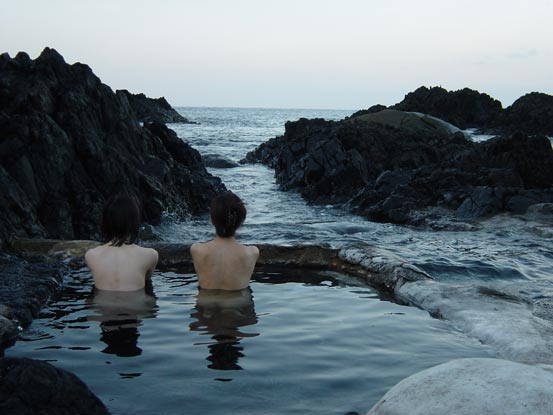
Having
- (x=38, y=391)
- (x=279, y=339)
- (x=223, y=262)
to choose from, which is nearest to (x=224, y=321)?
(x=279, y=339)

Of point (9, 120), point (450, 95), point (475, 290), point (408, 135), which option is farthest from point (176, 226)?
point (450, 95)

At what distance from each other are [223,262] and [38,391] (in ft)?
11.6

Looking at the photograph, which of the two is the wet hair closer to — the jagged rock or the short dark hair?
the short dark hair

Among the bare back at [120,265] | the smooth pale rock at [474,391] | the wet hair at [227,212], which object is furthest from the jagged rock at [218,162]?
the smooth pale rock at [474,391]

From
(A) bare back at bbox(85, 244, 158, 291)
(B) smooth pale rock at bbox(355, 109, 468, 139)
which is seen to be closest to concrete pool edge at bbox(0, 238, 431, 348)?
(A) bare back at bbox(85, 244, 158, 291)

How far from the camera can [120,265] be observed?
21.4ft

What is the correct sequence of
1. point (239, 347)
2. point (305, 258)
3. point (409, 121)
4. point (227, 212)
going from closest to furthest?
point (239, 347)
point (227, 212)
point (305, 258)
point (409, 121)

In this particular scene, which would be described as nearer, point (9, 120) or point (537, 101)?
point (9, 120)

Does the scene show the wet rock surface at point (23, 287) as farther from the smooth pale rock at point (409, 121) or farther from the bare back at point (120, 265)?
the smooth pale rock at point (409, 121)

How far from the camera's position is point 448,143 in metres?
27.2

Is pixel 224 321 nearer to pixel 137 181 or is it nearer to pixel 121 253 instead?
pixel 121 253

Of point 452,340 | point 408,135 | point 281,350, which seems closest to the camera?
point 281,350

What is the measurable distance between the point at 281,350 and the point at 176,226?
10.5m

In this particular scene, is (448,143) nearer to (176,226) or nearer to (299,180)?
(299,180)
